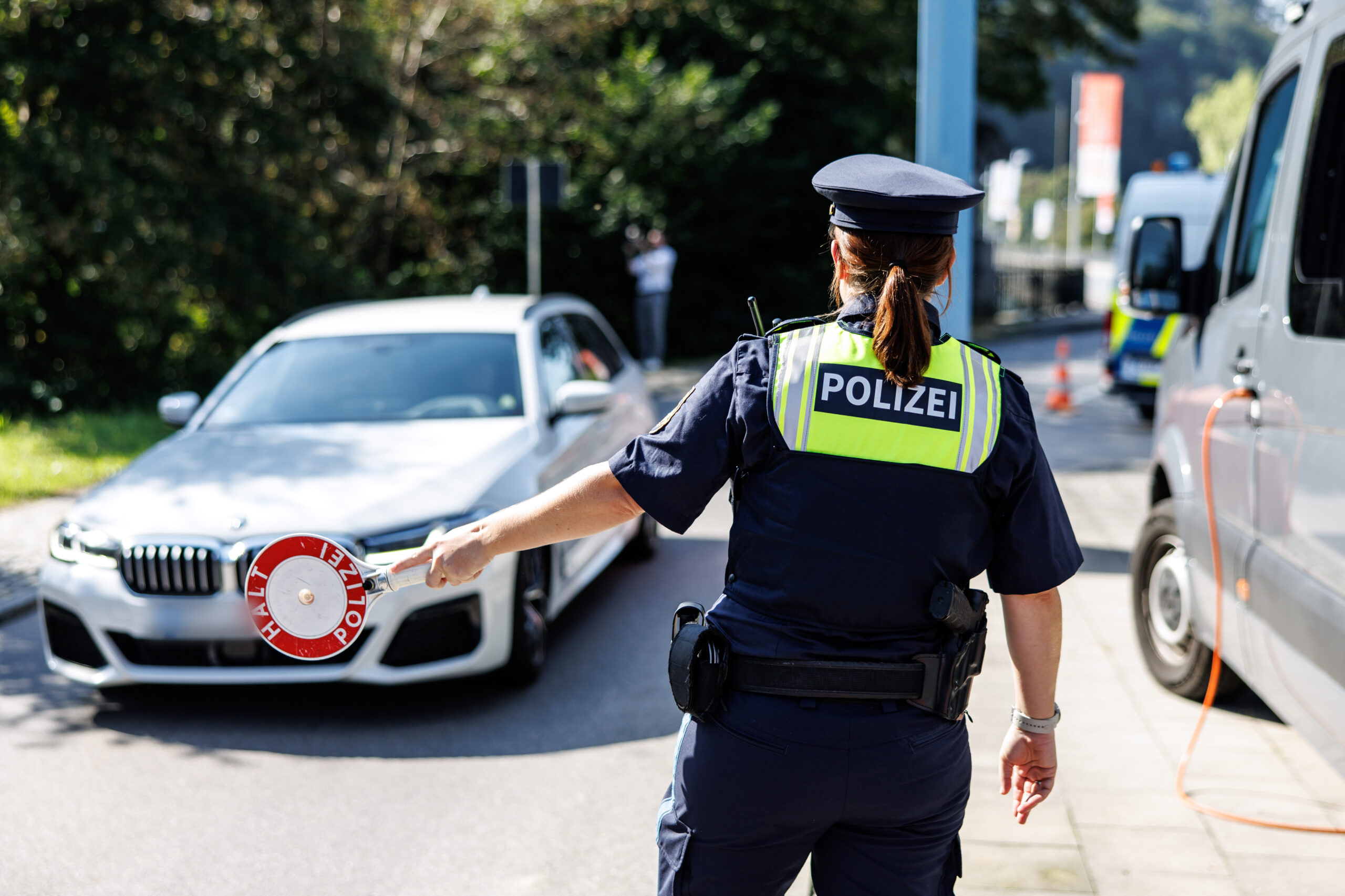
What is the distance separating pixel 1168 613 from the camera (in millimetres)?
5484

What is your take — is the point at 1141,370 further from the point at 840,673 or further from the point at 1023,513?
the point at 840,673

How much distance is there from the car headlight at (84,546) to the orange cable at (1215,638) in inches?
148

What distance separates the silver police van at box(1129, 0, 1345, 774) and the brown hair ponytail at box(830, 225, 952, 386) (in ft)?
6.23

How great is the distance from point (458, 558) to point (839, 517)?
63 centimetres

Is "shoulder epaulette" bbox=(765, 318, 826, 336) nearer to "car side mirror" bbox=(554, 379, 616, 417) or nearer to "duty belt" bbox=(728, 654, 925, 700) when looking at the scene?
"duty belt" bbox=(728, 654, 925, 700)

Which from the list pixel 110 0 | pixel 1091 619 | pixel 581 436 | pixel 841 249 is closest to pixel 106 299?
pixel 110 0

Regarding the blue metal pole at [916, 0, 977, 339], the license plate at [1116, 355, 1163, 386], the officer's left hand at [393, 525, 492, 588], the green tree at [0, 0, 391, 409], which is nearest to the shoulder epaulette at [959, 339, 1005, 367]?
the officer's left hand at [393, 525, 492, 588]

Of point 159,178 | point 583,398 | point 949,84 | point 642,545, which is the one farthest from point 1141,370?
point 159,178

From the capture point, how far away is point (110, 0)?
507 inches

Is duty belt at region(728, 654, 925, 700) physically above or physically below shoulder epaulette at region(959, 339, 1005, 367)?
below

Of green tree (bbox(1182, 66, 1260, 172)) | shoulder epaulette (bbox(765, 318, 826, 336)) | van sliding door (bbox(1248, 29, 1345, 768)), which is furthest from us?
green tree (bbox(1182, 66, 1260, 172))

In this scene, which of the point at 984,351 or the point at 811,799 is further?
the point at 984,351

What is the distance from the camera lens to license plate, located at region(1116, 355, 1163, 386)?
43.2 feet

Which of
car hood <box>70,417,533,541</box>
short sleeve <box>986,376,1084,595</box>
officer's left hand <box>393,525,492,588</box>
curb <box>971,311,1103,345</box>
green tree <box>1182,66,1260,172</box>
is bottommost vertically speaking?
curb <box>971,311,1103,345</box>
